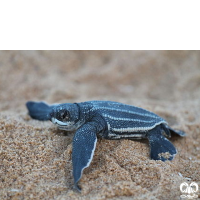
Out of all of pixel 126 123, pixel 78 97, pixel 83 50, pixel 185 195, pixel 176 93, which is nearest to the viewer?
pixel 185 195

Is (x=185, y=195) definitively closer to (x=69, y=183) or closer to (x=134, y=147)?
(x=134, y=147)

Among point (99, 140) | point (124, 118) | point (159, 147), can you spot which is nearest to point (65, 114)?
point (99, 140)

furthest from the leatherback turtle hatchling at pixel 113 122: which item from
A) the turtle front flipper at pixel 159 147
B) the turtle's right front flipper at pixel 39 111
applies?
the turtle's right front flipper at pixel 39 111

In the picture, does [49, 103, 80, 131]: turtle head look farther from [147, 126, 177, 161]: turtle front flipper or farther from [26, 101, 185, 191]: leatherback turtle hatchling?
[147, 126, 177, 161]: turtle front flipper

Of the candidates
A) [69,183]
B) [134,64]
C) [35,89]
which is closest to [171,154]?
[69,183]

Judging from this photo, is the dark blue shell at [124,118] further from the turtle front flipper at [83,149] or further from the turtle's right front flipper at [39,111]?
the turtle's right front flipper at [39,111]

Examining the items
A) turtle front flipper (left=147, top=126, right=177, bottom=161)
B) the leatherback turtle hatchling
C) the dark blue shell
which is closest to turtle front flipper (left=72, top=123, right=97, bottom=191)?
the leatherback turtle hatchling
